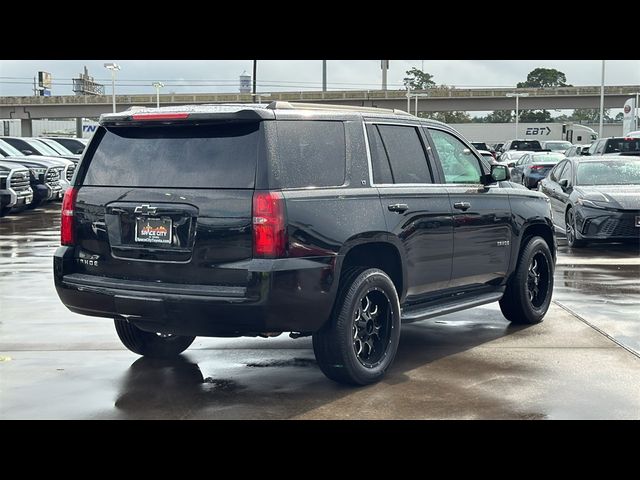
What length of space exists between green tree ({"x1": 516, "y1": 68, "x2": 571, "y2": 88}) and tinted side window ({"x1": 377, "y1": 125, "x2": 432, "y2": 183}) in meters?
144

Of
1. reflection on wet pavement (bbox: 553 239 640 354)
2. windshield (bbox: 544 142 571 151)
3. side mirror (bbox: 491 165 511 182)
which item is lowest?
reflection on wet pavement (bbox: 553 239 640 354)

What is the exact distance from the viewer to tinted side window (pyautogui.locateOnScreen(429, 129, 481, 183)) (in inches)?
312

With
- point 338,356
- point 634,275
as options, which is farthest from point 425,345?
point 634,275

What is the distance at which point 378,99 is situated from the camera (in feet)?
304

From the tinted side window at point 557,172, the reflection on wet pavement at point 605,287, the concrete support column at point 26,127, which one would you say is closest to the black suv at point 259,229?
the reflection on wet pavement at point 605,287

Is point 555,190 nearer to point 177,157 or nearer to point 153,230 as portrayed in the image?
point 177,157

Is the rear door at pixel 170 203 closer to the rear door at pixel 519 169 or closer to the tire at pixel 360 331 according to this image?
the tire at pixel 360 331

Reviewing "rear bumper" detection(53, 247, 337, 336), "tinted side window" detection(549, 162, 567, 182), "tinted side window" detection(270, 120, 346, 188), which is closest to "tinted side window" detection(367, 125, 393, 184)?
"tinted side window" detection(270, 120, 346, 188)

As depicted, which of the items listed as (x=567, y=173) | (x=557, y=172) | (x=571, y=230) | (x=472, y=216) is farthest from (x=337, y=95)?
(x=472, y=216)

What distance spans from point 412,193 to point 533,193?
2.19 meters

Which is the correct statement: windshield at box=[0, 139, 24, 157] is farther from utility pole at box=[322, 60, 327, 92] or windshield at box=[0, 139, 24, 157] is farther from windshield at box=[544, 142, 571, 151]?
utility pole at box=[322, 60, 327, 92]

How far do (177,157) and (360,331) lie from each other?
1.75 meters
